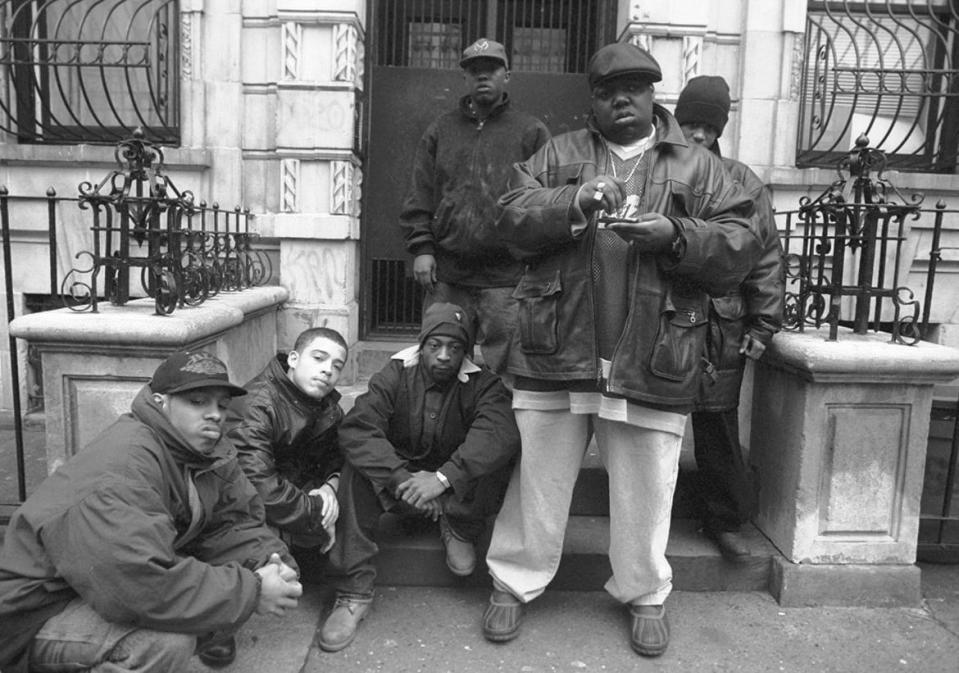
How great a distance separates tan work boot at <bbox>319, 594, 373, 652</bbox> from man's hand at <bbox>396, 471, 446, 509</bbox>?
487mm

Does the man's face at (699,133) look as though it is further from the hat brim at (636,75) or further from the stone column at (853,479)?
the stone column at (853,479)

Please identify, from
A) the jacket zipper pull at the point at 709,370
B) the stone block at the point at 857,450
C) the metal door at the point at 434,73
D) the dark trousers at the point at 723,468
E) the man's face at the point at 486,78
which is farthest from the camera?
the metal door at the point at 434,73

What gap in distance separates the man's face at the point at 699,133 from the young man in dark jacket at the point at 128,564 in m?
2.35

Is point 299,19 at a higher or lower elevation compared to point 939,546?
higher

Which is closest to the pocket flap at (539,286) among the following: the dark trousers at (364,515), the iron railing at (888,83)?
the dark trousers at (364,515)

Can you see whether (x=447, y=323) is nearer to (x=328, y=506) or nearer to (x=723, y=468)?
(x=328, y=506)

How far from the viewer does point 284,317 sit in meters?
5.32

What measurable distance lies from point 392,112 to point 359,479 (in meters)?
3.30

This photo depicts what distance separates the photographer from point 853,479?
3.39 metres

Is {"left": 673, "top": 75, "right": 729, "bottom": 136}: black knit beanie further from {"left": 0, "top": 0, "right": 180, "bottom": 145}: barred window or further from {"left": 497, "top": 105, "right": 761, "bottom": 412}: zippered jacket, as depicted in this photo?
{"left": 0, "top": 0, "right": 180, "bottom": 145}: barred window

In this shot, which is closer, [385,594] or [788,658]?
[788,658]

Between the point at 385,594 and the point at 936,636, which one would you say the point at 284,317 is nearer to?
the point at 385,594

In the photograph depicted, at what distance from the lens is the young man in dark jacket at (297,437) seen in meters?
3.11

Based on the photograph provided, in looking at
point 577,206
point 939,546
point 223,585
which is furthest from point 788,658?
point 223,585
